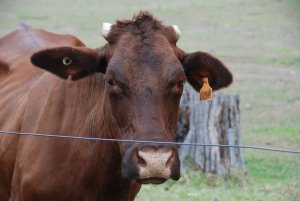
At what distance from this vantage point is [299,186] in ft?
37.2

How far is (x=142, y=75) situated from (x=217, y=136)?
5595 millimetres

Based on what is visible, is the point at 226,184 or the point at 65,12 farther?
the point at 65,12

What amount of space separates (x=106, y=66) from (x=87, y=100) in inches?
18.8

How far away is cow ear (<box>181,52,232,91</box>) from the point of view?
7273mm

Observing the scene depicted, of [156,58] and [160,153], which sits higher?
[156,58]

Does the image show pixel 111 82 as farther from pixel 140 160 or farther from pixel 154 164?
pixel 154 164

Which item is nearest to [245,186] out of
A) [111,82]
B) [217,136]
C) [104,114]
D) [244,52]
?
[217,136]

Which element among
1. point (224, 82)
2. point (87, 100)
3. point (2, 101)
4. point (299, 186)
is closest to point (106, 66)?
point (87, 100)

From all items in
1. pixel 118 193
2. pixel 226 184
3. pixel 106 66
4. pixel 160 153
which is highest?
pixel 106 66

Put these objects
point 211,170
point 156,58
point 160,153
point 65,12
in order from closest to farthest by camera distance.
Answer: point 160,153
point 156,58
point 211,170
point 65,12

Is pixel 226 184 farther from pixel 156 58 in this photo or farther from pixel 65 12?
pixel 65 12

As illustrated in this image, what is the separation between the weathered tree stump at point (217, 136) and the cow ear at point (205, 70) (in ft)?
14.8

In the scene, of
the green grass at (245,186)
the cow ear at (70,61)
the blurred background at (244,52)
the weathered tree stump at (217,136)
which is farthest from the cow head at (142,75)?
the weathered tree stump at (217,136)

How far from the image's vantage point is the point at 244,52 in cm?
2694
